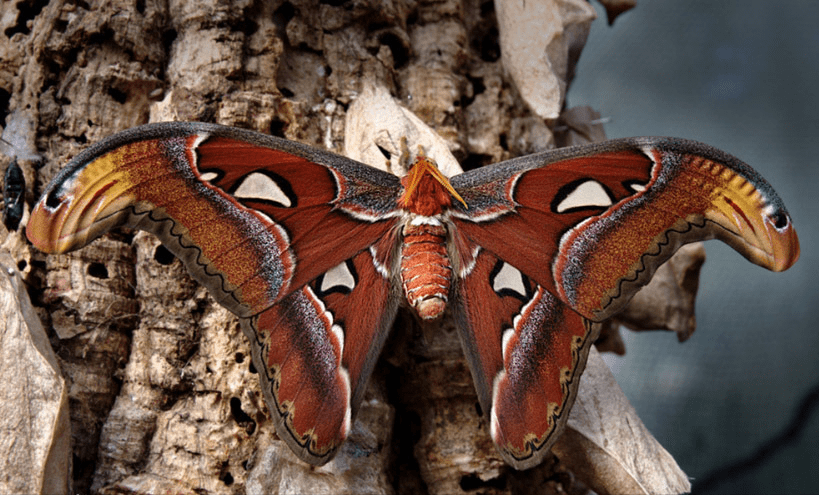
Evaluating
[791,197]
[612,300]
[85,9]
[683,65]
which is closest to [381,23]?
[85,9]

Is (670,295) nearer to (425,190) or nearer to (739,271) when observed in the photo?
(739,271)

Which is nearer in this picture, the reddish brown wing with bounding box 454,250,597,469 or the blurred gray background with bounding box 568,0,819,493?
the reddish brown wing with bounding box 454,250,597,469

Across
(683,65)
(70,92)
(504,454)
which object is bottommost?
(504,454)

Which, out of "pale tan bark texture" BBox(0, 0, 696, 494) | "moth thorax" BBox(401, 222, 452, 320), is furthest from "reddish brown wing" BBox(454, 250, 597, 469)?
"pale tan bark texture" BBox(0, 0, 696, 494)

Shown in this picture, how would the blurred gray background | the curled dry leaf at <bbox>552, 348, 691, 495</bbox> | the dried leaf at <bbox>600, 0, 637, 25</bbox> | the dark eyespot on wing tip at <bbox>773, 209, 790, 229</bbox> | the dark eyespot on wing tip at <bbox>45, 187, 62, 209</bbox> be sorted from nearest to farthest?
the dark eyespot on wing tip at <bbox>45, 187, 62, 209</bbox>
the dark eyespot on wing tip at <bbox>773, 209, 790, 229</bbox>
the curled dry leaf at <bbox>552, 348, 691, 495</bbox>
the dried leaf at <bbox>600, 0, 637, 25</bbox>
the blurred gray background

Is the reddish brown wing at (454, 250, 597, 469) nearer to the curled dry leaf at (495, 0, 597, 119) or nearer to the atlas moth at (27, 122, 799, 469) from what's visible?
the atlas moth at (27, 122, 799, 469)

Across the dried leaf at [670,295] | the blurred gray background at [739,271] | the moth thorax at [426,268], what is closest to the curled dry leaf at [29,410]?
the moth thorax at [426,268]

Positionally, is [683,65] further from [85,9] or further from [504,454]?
[85,9]
